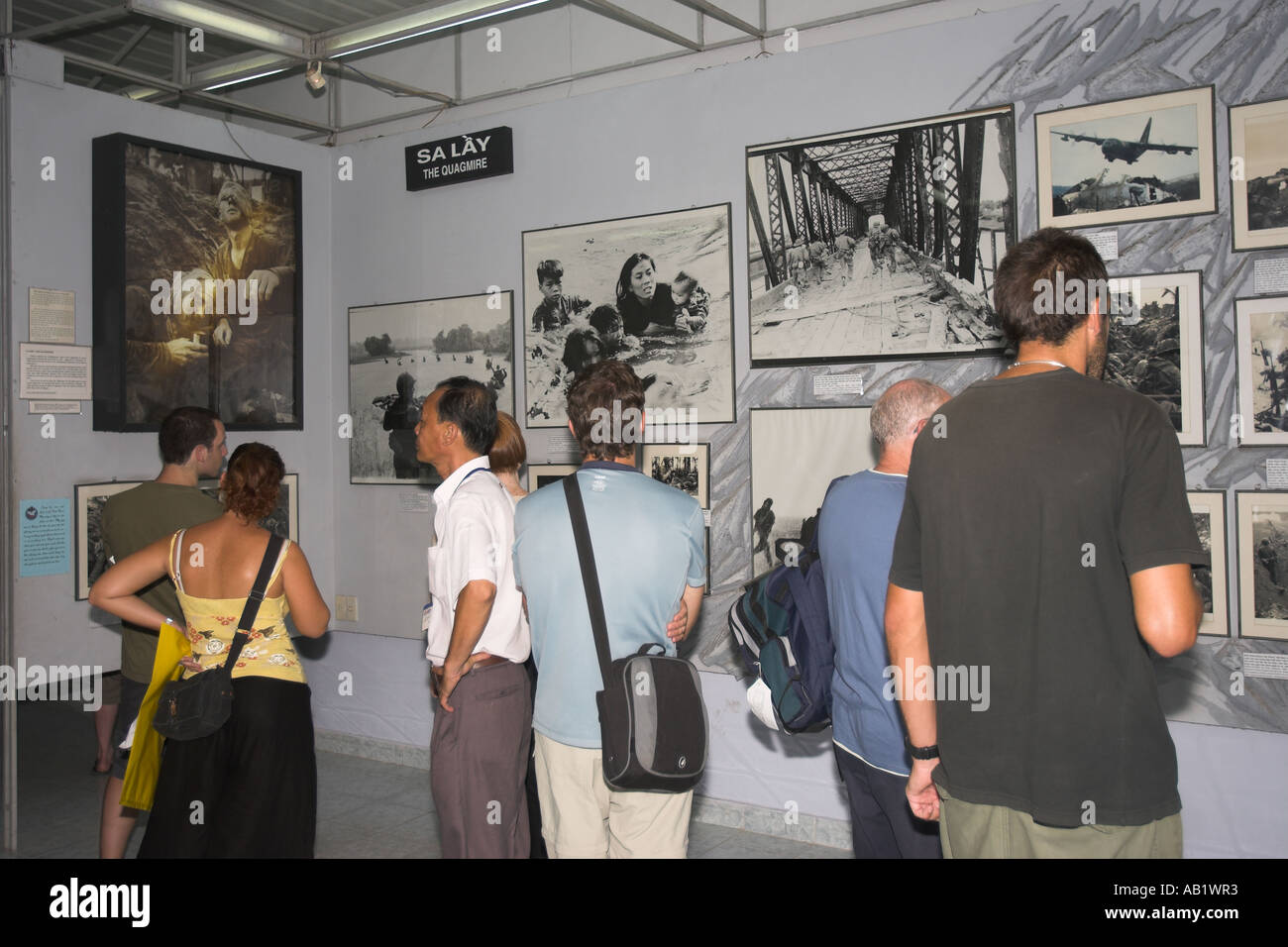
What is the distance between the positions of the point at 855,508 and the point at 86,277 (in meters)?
4.37

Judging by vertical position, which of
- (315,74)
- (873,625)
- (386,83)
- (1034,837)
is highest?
(386,83)

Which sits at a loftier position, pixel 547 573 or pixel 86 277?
pixel 86 277

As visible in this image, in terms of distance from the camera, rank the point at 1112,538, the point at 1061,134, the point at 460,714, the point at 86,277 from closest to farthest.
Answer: the point at 1112,538, the point at 460,714, the point at 1061,134, the point at 86,277

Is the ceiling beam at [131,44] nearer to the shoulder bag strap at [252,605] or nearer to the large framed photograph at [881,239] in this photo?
the large framed photograph at [881,239]

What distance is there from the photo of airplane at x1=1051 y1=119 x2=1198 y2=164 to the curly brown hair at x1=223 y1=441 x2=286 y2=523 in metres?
3.44

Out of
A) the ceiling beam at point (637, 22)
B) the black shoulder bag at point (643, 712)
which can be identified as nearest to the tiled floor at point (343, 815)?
the black shoulder bag at point (643, 712)

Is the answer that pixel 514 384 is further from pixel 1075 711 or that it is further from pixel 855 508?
pixel 1075 711

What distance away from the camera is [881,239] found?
178 inches

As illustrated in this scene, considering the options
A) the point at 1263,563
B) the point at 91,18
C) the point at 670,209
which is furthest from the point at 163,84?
the point at 1263,563

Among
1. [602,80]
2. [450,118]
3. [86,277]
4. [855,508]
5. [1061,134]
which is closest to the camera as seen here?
[855,508]

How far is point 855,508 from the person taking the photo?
2770 mm

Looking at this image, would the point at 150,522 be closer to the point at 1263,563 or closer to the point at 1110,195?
the point at 1110,195

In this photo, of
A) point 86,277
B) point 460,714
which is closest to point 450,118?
point 86,277

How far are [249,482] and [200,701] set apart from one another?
29.0 inches
